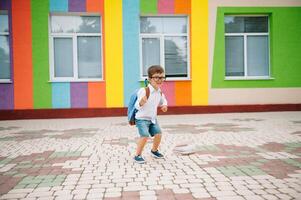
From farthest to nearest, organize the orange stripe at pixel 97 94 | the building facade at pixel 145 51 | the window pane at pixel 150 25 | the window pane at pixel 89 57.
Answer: the window pane at pixel 150 25 → the window pane at pixel 89 57 → the orange stripe at pixel 97 94 → the building facade at pixel 145 51

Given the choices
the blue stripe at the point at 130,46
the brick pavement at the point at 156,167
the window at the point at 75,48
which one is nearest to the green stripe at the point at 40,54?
the window at the point at 75,48

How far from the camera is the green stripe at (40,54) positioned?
13.2m

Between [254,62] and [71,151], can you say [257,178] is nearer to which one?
[71,151]

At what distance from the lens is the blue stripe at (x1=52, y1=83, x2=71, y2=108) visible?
13.4 m

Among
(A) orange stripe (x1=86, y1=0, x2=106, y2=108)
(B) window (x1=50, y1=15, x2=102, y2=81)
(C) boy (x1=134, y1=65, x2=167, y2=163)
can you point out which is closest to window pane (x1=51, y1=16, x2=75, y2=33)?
(B) window (x1=50, y1=15, x2=102, y2=81)

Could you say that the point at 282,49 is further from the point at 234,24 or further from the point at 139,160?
the point at 139,160

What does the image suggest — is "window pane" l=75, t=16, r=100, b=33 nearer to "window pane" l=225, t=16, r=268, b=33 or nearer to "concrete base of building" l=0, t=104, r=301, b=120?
"concrete base of building" l=0, t=104, r=301, b=120

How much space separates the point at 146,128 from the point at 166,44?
9.10 m

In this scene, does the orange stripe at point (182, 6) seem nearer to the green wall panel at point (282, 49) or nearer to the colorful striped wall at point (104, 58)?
the colorful striped wall at point (104, 58)

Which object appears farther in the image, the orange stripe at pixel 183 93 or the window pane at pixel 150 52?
the window pane at pixel 150 52

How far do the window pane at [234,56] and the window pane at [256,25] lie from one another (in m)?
0.55

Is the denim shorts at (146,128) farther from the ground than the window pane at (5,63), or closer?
closer

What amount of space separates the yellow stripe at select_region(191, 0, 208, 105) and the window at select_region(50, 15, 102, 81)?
367cm

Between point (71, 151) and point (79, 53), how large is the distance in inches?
315
